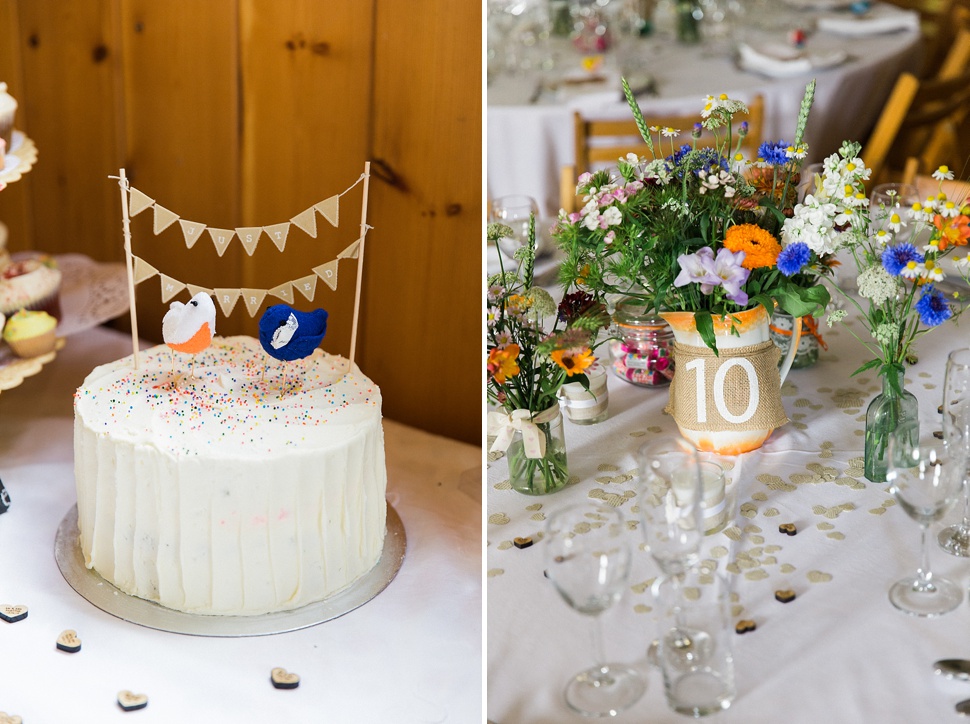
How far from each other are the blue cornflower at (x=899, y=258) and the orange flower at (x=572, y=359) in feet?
1.22

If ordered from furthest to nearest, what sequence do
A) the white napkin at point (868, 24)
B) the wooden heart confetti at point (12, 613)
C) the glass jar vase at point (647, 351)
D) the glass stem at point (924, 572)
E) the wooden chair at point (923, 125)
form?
the white napkin at point (868, 24) < the wooden chair at point (923, 125) < the glass jar vase at point (647, 351) < the wooden heart confetti at point (12, 613) < the glass stem at point (924, 572)

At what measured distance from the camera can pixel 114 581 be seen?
151cm

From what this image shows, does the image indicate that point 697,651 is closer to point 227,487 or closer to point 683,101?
point 227,487

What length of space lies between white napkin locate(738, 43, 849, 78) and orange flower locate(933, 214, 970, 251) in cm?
181

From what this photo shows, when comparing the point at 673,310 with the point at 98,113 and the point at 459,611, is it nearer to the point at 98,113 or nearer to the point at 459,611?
the point at 459,611

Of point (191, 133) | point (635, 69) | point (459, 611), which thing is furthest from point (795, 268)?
point (635, 69)

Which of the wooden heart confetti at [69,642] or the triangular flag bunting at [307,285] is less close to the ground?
the triangular flag bunting at [307,285]

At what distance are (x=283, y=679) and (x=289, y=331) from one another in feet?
1.58

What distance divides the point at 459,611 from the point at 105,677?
481 mm

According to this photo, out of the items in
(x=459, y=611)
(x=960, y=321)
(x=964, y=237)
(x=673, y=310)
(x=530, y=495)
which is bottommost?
(x=459, y=611)

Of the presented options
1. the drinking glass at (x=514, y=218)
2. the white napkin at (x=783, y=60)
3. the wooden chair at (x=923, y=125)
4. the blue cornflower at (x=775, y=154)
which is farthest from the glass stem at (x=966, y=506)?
the white napkin at (x=783, y=60)

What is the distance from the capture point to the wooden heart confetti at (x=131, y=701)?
4.20ft

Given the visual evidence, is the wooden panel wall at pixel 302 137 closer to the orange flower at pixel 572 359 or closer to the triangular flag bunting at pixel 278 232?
the triangular flag bunting at pixel 278 232

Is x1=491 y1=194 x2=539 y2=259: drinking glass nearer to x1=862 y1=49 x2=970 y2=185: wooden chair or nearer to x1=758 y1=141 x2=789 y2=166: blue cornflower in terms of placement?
x1=758 y1=141 x2=789 y2=166: blue cornflower
